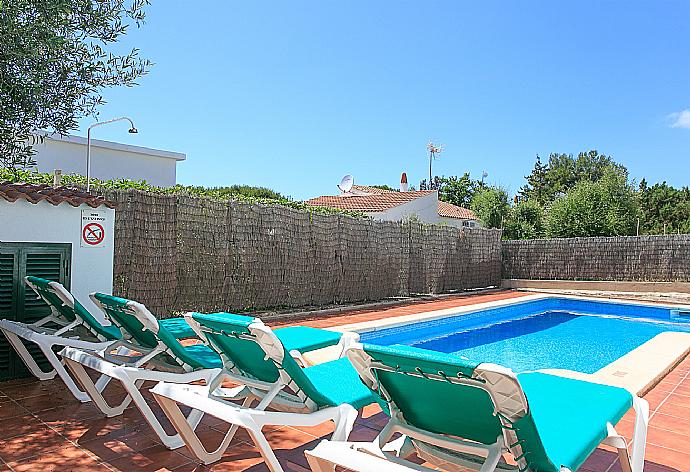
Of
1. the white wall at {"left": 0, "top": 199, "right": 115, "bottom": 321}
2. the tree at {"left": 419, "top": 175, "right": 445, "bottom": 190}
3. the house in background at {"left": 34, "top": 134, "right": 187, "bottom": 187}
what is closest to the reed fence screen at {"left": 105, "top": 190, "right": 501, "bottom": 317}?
the white wall at {"left": 0, "top": 199, "right": 115, "bottom": 321}

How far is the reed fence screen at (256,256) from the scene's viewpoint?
8.92 metres

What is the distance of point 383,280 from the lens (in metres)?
14.5

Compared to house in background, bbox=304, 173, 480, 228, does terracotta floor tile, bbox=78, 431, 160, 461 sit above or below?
below

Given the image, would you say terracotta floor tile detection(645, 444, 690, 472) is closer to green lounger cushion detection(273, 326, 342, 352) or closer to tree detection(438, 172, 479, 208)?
green lounger cushion detection(273, 326, 342, 352)

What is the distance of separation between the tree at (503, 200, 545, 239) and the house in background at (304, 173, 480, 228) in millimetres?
2576

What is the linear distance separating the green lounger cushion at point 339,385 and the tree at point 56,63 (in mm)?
3785

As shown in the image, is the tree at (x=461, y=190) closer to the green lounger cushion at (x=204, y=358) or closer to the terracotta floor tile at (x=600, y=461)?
the green lounger cushion at (x=204, y=358)

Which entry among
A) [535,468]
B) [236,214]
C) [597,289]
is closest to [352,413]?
[535,468]

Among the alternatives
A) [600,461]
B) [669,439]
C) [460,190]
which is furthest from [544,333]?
[460,190]

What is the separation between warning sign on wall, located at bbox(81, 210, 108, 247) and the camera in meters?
6.03

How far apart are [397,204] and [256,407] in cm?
2693

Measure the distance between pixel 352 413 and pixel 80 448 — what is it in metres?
1.98

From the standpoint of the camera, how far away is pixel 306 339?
5031 millimetres

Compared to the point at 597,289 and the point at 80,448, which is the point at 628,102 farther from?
the point at 80,448
